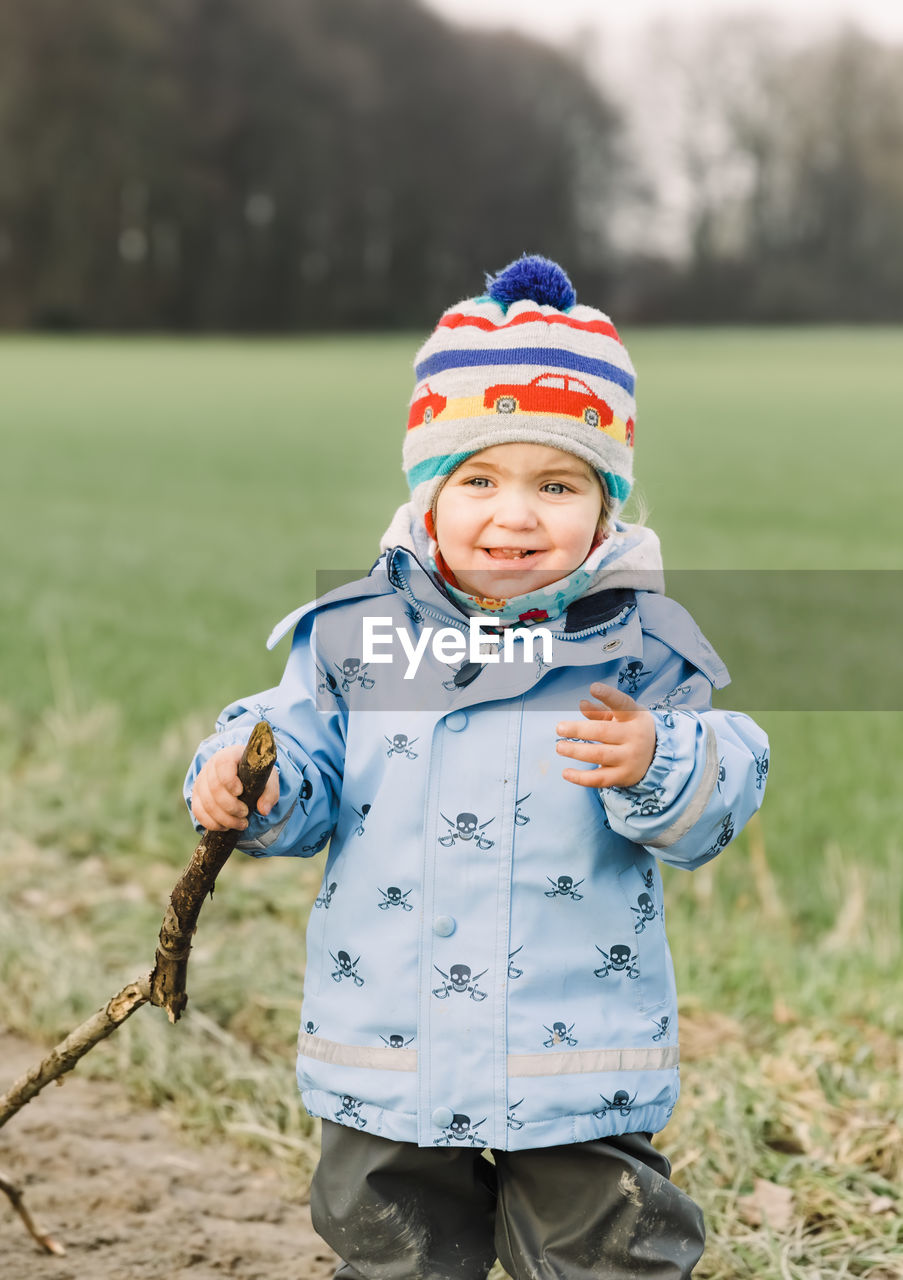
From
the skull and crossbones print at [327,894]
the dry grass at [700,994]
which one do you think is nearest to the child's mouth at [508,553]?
the skull and crossbones print at [327,894]

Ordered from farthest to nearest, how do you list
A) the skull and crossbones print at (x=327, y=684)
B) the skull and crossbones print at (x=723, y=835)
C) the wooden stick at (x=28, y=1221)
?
the wooden stick at (x=28, y=1221) < the skull and crossbones print at (x=327, y=684) < the skull and crossbones print at (x=723, y=835)

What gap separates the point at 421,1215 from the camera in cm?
200

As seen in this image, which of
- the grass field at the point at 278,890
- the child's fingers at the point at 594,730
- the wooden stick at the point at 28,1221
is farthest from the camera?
the grass field at the point at 278,890

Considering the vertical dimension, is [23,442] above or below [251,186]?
below

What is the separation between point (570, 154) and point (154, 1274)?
194ft

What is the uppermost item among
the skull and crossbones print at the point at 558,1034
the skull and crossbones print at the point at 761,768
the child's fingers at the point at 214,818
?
the skull and crossbones print at the point at 761,768

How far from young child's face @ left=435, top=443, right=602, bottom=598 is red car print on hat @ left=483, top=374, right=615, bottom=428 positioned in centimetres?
5

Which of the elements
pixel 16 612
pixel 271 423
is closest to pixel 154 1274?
pixel 16 612

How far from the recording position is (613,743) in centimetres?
174

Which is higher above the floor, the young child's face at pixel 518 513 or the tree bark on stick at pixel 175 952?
the young child's face at pixel 518 513

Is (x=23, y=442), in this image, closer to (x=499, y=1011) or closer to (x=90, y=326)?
(x=499, y=1011)

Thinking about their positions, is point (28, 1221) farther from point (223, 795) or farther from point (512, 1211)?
point (223, 795)

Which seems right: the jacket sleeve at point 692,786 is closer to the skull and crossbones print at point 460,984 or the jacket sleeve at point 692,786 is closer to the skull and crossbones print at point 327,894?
the skull and crossbones print at point 460,984

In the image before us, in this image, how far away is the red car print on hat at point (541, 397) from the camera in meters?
1.96
